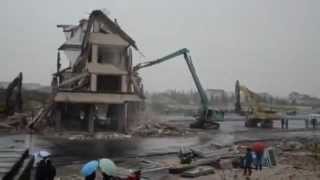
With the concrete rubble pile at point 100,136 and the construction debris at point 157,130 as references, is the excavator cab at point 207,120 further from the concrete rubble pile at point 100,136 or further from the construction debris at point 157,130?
the concrete rubble pile at point 100,136

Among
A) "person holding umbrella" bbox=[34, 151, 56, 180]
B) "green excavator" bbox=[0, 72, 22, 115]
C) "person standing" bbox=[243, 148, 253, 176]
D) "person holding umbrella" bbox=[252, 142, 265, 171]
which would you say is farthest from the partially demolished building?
"person holding umbrella" bbox=[34, 151, 56, 180]

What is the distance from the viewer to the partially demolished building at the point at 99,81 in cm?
4472

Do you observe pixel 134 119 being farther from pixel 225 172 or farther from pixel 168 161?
pixel 225 172

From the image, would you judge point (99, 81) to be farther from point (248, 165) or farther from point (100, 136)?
point (248, 165)

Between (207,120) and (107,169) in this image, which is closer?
(107,169)

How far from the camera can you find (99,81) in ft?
158

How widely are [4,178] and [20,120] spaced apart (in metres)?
39.9

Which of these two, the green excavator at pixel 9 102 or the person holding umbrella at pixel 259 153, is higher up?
the green excavator at pixel 9 102

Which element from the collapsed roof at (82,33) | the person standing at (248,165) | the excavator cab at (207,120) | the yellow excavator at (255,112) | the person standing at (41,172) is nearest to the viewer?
the person standing at (41,172)

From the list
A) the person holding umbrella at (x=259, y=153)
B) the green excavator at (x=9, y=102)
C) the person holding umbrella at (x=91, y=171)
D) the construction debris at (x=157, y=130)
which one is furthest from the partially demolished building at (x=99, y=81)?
the person holding umbrella at (x=91, y=171)

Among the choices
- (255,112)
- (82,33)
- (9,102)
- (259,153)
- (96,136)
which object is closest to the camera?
(259,153)

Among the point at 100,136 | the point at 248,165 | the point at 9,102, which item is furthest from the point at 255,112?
the point at 248,165

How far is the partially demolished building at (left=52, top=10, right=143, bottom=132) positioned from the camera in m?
44.7

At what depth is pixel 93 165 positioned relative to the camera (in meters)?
10.6
